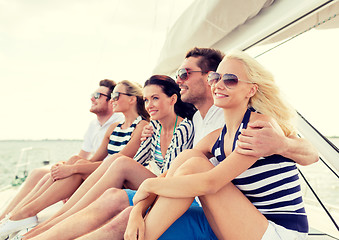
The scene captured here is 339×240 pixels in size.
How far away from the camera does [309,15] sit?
1.69m

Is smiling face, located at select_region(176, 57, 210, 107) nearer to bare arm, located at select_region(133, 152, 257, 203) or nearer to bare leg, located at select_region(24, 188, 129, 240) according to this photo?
bare leg, located at select_region(24, 188, 129, 240)

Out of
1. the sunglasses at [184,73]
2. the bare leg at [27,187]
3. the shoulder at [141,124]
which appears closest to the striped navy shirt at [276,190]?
the sunglasses at [184,73]

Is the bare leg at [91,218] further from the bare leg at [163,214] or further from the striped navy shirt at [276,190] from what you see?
the striped navy shirt at [276,190]

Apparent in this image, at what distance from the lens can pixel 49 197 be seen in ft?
8.60

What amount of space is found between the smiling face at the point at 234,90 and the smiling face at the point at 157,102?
102 centimetres

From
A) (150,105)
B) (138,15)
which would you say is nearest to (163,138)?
(150,105)

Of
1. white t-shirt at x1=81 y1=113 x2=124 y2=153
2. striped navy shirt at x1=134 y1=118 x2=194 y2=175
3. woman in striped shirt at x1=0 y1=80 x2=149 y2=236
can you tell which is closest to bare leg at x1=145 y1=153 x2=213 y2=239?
striped navy shirt at x1=134 y1=118 x2=194 y2=175

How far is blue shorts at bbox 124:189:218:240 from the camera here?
158 cm

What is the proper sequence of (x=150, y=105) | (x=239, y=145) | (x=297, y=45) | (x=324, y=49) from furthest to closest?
(x=150, y=105)
(x=297, y=45)
(x=324, y=49)
(x=239, y=145)

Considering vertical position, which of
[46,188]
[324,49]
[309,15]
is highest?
[309,15]

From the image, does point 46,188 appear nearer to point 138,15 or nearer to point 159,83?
point 159,83

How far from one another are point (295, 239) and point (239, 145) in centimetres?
53

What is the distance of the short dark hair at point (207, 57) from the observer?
8.09ft

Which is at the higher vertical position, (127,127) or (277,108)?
(277,108)
